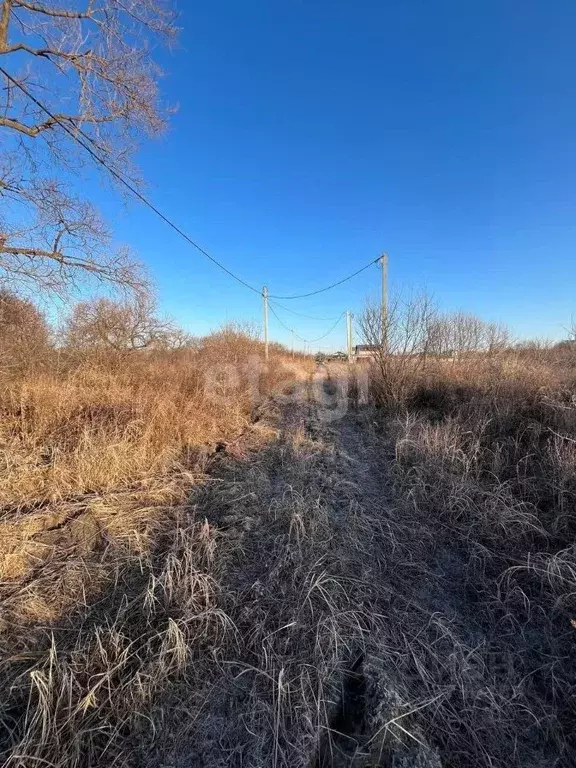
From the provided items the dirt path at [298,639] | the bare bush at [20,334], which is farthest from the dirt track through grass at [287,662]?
the bare bush at [20,334]

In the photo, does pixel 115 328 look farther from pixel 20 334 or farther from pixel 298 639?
pixel 298 639

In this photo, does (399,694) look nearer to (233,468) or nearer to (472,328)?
(233,468)

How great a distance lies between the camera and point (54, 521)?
3.46 meters

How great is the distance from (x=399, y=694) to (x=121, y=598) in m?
2.01

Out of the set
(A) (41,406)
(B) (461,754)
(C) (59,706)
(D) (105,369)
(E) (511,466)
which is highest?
(D) (105,369)

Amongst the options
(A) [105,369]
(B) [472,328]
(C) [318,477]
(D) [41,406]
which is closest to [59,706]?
(C) [318,477]

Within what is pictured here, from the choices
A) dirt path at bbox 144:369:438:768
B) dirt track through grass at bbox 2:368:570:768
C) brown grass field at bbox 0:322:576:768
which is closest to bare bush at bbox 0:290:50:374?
brown grass field at bbox 0:322:576:768

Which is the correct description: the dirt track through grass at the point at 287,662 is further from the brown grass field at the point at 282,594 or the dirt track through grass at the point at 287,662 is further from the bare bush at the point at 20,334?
the bare bush at the point at 20,334

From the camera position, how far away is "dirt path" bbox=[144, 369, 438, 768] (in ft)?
5.24

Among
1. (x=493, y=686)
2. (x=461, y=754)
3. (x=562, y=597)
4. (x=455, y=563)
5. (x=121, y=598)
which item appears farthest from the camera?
(x=455, y=563)

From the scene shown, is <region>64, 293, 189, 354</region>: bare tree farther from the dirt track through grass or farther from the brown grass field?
the dirt track through grass

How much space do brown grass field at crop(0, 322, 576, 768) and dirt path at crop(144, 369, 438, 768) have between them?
1 centimetres

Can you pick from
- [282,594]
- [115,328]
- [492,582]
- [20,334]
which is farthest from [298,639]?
[115,328]

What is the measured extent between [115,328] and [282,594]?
10.9 meters
